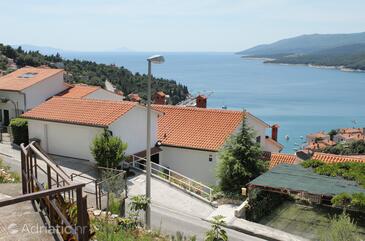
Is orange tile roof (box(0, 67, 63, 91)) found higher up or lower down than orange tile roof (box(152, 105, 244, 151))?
higher up

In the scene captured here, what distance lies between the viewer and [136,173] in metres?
22.5

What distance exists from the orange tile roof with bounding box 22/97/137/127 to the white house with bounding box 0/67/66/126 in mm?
4331

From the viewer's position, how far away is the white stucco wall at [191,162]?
989 inches

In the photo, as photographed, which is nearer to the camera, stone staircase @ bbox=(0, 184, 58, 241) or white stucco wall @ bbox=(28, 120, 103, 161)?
stone staircase @ bbox=(0, 184, 58, 241)

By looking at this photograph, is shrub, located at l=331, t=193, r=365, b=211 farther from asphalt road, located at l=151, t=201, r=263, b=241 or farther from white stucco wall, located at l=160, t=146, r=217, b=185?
white stucco wall, located at l=160, t=146, r=217, b=185

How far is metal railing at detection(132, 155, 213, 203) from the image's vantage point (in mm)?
20931

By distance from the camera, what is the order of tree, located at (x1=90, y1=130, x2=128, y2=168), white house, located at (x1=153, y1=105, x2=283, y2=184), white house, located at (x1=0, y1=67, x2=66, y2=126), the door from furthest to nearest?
the door, white house, located at (x1=0, y1=67, x2=66, y2=126), white house, located at (x1=153, y1=105, x2=283, y2=184), tree, located at (x1=90, y1=130, x2=128, y2=168)

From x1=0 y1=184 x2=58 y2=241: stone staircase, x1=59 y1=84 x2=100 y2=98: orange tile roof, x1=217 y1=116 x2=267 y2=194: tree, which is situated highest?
x1=0 y1=184 x2=58 y2=241: stone staircase

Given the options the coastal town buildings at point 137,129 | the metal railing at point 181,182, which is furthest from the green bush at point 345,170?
the metal railing at point 181,182

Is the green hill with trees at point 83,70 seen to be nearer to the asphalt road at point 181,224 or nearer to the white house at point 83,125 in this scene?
the white house at point 83,125

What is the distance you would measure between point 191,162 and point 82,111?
7.15m
